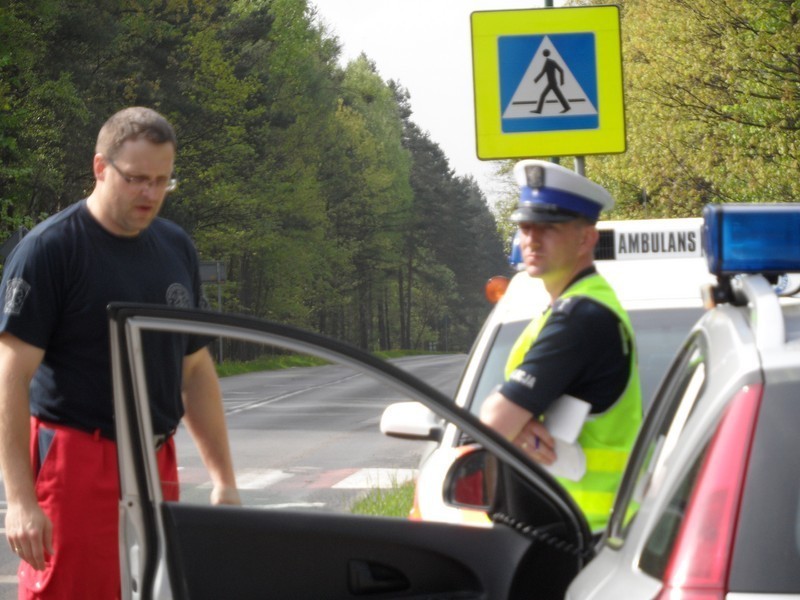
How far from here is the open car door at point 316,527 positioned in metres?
2.75

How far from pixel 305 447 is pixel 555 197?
14.0 meters

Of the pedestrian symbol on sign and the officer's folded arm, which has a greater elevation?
the pedestrian symbol on sign

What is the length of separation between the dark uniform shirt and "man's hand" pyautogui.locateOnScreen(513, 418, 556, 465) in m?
0.06

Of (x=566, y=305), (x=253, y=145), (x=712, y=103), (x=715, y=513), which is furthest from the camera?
(x=253, y=145)

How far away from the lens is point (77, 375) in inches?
139

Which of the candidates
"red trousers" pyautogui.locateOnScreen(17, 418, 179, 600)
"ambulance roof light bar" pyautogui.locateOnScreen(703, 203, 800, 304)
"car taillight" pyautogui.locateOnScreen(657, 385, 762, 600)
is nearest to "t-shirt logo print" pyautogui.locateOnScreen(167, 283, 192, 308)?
"red trousers" pyautogui.locateOnScreen(17, 418, 179, 600)

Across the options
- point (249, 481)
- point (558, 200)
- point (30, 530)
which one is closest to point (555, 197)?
point (558, 200)

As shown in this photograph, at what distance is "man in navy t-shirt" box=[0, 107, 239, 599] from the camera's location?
135 inches

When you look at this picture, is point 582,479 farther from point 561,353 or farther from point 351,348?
point 351,348

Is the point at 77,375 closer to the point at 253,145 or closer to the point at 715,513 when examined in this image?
the point at 715,513

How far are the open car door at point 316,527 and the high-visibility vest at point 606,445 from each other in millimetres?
482

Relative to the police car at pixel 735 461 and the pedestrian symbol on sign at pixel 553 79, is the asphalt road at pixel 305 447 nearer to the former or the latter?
the police car at pixel 735 461

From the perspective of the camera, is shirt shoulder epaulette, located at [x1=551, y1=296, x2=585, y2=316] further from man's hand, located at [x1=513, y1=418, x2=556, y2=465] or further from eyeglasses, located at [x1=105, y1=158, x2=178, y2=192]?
eyeglasses, located at [x1=105, y1=158, x2=178, y2=192]

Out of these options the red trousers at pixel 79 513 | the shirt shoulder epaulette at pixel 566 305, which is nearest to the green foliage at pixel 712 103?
the shirt shoulder epaulette at pixel 566 305
